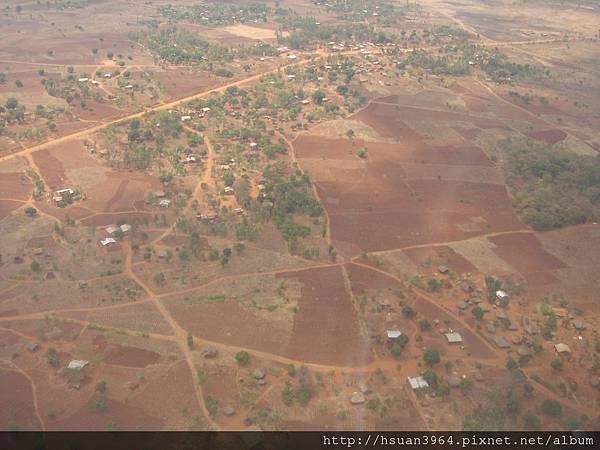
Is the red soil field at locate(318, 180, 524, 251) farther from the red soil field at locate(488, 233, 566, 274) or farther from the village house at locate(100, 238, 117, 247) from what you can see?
the village house at locate(100, 238, 117, 247)

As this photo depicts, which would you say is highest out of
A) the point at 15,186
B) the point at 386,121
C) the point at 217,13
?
the point at 217,13

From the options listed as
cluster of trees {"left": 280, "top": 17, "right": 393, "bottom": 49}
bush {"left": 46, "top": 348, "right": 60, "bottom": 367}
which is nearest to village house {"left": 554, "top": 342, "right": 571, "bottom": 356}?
bush {"left": 46, "top": 348, "right": 60, "bottom": 367}

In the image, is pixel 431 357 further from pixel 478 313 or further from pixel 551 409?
pixel 551 409

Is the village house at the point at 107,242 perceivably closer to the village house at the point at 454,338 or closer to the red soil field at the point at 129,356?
the red soil field at the point at 129,356

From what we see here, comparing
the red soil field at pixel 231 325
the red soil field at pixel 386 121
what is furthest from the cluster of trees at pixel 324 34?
the red soil field at pixel 231 325

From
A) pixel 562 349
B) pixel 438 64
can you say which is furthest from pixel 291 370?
pixel 438 64

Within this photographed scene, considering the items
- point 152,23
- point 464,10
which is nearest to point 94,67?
point 152,23
